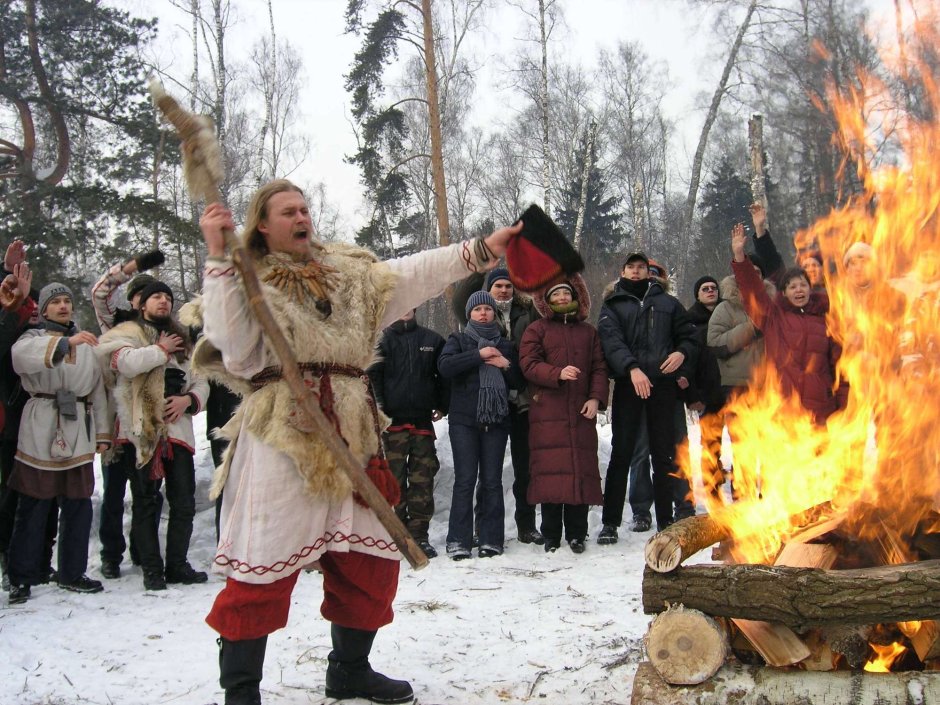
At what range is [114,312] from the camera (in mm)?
6352

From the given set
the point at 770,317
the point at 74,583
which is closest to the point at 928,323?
the point at 770,317

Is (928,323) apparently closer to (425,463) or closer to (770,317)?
(770,317)

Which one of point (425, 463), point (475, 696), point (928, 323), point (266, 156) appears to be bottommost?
point (475, 696)

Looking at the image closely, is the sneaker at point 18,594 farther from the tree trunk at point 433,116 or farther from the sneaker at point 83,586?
the tree trunk at point 433,116

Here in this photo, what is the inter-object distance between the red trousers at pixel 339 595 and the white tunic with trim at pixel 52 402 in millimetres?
2717

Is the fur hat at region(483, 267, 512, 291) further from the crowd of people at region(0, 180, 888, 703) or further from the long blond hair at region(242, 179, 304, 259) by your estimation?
the long blond hair at region(242, 179, 304, 259)

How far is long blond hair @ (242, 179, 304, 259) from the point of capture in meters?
3.54

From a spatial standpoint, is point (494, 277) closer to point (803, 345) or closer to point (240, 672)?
point (803, 345)

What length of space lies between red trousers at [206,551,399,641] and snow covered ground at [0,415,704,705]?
466 millimetres

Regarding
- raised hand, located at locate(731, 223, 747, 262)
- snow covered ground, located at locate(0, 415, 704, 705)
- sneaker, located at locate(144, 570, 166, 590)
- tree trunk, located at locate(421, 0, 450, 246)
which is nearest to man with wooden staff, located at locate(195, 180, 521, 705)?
snow covered ground, located at locate(0, 415, 704, 705)

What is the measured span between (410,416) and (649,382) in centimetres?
196

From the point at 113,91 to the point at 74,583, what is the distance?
12.5m

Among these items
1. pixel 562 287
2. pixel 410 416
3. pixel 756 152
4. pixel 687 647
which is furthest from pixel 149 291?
pixel 756 152

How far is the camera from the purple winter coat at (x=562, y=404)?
21.0 ft
